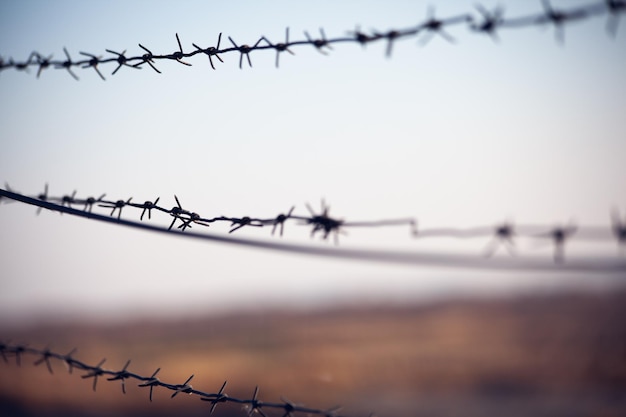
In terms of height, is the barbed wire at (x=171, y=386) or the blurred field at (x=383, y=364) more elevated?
the barbed wire at (x=171, y=386)

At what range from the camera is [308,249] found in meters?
1.46

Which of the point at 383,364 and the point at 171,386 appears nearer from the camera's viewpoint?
the point at 171,386

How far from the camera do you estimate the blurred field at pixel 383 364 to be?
10.9m

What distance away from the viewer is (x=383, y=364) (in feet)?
53.2

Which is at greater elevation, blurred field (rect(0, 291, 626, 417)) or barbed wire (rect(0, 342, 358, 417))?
barbed wire (rect(0, 342, 358, 417))

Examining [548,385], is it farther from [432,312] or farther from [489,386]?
[432,312]

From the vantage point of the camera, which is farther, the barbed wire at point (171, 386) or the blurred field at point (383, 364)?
the blurred field at point (383, 364)

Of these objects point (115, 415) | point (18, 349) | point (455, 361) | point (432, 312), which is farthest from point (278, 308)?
point (18, 349)

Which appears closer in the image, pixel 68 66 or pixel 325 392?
pixel 68 66

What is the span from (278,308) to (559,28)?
38307 millimetres

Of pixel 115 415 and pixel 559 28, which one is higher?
pixel 559 28

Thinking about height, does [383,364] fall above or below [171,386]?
below

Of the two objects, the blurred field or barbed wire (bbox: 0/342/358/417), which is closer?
barbed wire (bbox: 0/342/358/417)

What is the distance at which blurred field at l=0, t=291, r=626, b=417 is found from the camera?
429 inches
